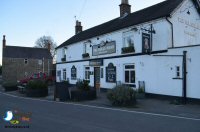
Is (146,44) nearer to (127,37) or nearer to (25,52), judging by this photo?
(127,37)

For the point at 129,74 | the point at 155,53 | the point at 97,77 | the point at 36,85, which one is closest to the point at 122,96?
the point at 155,53

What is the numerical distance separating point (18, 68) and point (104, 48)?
34873 millimetres

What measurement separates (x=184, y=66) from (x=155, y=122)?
6.61 m

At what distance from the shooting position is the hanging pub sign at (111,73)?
786 inches

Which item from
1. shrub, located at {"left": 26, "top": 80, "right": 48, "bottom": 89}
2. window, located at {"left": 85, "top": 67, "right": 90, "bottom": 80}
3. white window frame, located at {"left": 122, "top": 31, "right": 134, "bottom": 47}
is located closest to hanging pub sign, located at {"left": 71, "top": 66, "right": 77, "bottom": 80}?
window, located at {"left": 85, "top": 67, "right": 90, "bottom": 80}

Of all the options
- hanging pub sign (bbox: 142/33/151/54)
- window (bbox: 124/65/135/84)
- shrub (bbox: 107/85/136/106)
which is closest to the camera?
shrub (bbox: 107/85/136/106)

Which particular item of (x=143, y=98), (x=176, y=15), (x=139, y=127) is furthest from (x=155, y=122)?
(x=176, y=15)

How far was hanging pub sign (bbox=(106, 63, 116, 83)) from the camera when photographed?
1997 cm

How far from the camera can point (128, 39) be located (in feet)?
62.3

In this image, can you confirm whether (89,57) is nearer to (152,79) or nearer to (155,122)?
(152,79)

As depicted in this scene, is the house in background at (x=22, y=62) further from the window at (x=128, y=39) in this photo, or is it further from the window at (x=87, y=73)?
the window at (x=128, y=39)

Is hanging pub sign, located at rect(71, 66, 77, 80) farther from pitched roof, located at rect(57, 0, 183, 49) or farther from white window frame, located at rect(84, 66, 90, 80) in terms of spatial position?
pitched roof, located at rect(57, 0, 183, 49)

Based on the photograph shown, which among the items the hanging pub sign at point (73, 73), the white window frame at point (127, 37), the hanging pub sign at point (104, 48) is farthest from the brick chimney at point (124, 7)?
the hanging pub sign at point (73, 73)

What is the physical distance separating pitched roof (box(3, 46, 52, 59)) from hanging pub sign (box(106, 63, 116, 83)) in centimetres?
3620
